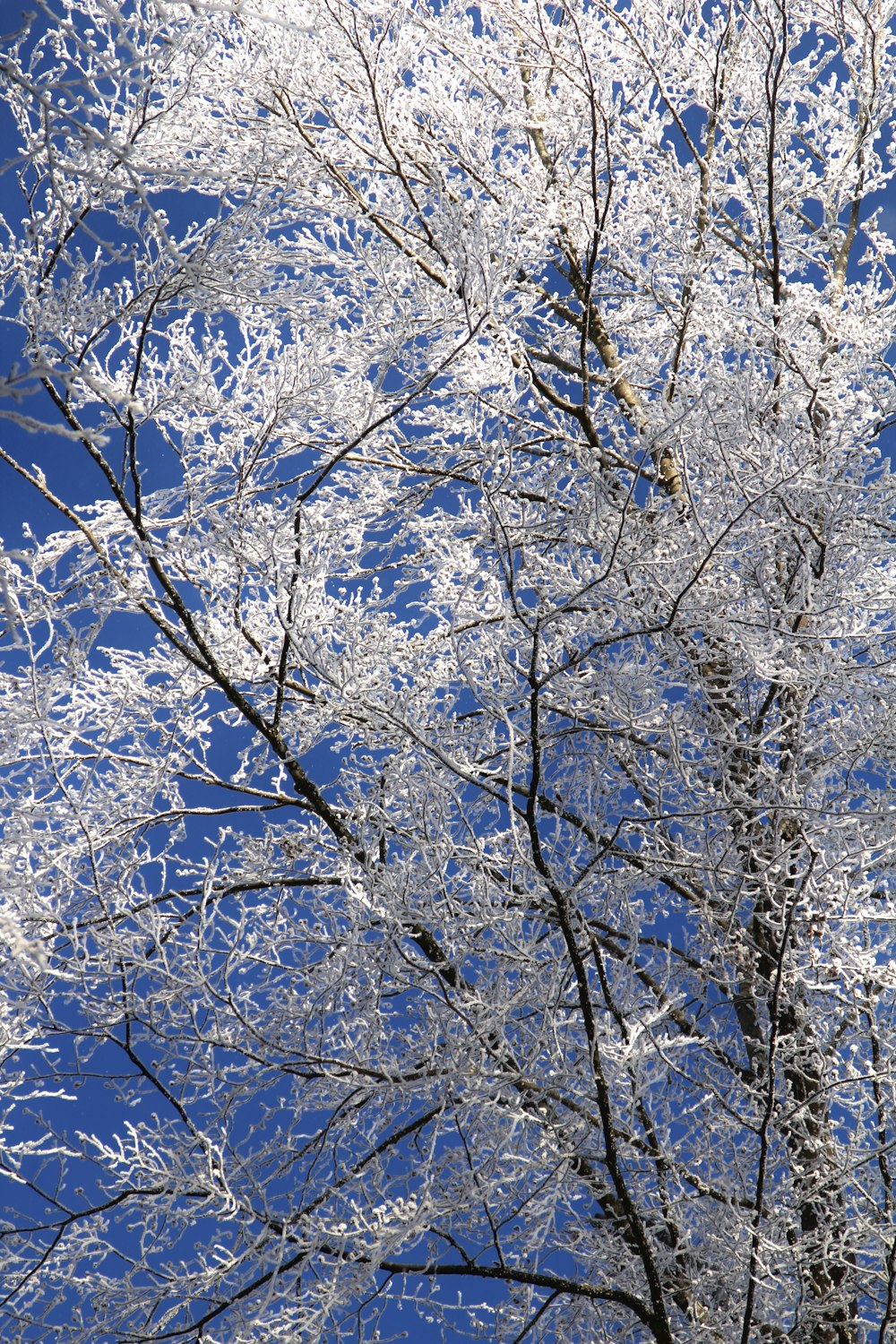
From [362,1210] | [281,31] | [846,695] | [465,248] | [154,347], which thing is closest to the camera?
[465,248]

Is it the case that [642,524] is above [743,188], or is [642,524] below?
below

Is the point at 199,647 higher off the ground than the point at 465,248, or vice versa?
the point at 465,248

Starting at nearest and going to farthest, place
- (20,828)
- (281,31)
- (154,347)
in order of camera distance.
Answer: (20,828) → (154,347) → (281,31)

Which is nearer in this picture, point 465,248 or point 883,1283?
point 465,248

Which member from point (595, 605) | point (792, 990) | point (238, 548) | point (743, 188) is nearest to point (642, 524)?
point (595, 605)

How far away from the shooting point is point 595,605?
13.6 feet

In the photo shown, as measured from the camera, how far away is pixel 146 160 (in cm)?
379

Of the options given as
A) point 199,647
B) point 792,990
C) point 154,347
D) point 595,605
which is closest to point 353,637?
point 199,647

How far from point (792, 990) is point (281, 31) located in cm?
458

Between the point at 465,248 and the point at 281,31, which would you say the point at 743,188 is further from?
the point at 465,248

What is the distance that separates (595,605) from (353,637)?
946 mm

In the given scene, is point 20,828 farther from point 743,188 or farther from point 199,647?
point 743,188

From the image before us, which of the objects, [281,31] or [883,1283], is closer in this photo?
[883,1283]

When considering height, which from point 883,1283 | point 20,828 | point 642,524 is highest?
point 642,524
